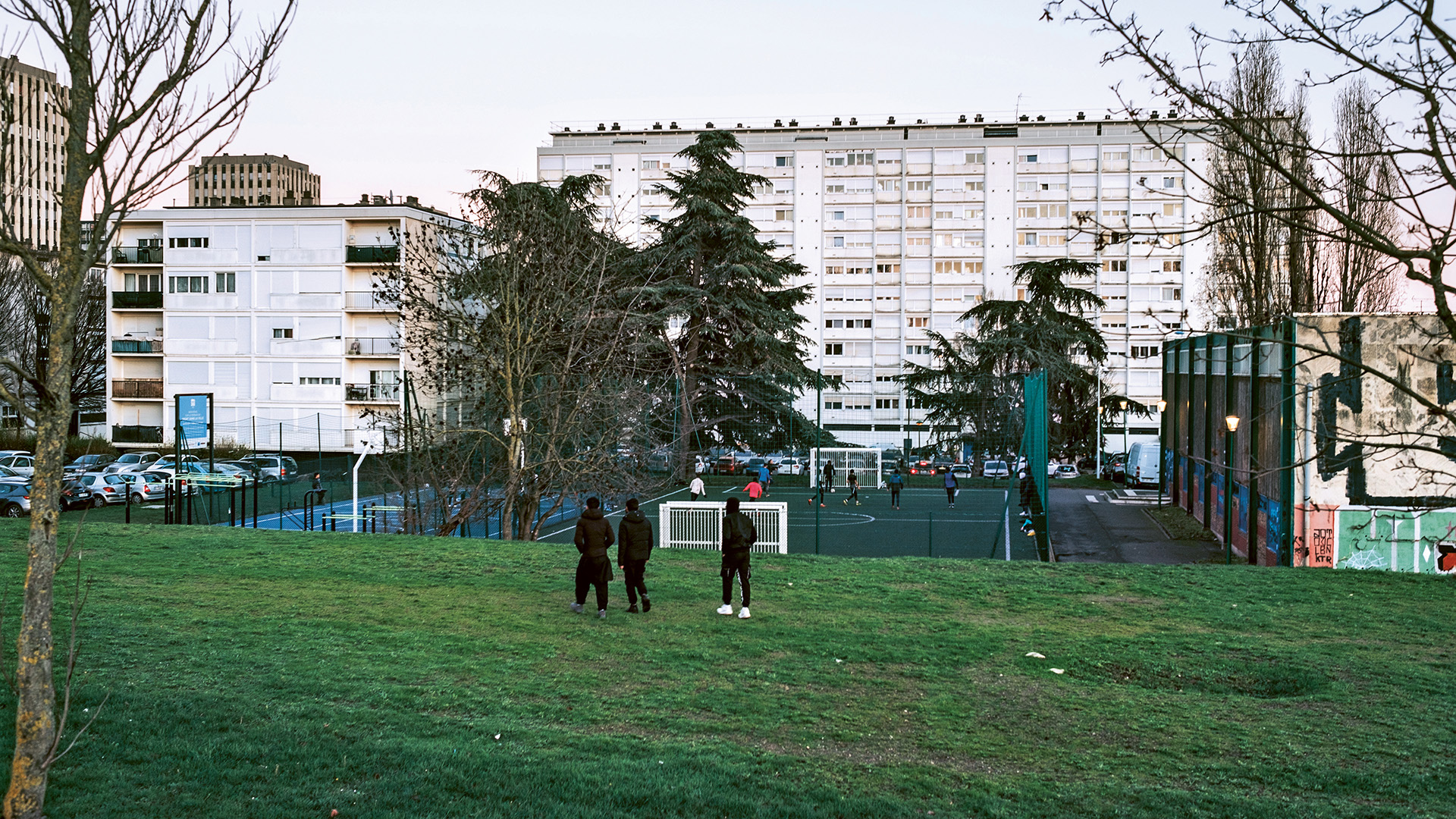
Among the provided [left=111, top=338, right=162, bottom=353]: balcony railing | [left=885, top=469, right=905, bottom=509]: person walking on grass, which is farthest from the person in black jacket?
[left=111, top=338, right=162, bottom=353]: balcony railing

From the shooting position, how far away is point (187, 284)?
58.8m

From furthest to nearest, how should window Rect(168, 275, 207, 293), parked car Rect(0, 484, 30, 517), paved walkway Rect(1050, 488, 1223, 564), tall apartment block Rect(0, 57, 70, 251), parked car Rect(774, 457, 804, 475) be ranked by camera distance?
window Rect(168, 275, 207, 293), parked car Rect(774, 457, 804, 475), parked car Rect(0, 484, 30, 517), paved walkway Rect(1050, 488, 1223, 564), tall apartment block Rect(0, 57, 70, 251)

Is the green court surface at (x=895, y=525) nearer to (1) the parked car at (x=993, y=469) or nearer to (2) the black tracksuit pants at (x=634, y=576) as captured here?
(1) the parked car at (x=993, y=469)

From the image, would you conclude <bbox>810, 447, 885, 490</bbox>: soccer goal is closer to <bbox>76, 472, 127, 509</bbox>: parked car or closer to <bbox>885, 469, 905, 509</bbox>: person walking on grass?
<bbox>885, 469, 905, 509</bbox>: person walking on grass

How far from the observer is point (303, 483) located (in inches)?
1690

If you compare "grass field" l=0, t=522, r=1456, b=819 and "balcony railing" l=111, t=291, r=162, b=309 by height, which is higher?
"balcony railing" l=111, t=291, r=162, b=309

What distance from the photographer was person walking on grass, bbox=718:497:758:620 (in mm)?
12430

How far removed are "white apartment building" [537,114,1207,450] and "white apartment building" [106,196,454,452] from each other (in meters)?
30.8

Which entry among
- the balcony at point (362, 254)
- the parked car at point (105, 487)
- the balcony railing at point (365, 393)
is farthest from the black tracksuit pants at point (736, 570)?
the balcony at point (362, 254)

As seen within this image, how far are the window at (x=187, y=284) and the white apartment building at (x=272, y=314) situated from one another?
0.06 metres

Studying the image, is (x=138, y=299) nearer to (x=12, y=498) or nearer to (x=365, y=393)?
(x=365, y=393)

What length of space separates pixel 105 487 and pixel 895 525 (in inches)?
1026

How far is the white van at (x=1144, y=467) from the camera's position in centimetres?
4859

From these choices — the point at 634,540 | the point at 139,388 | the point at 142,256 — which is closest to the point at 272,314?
the point at 142,256
